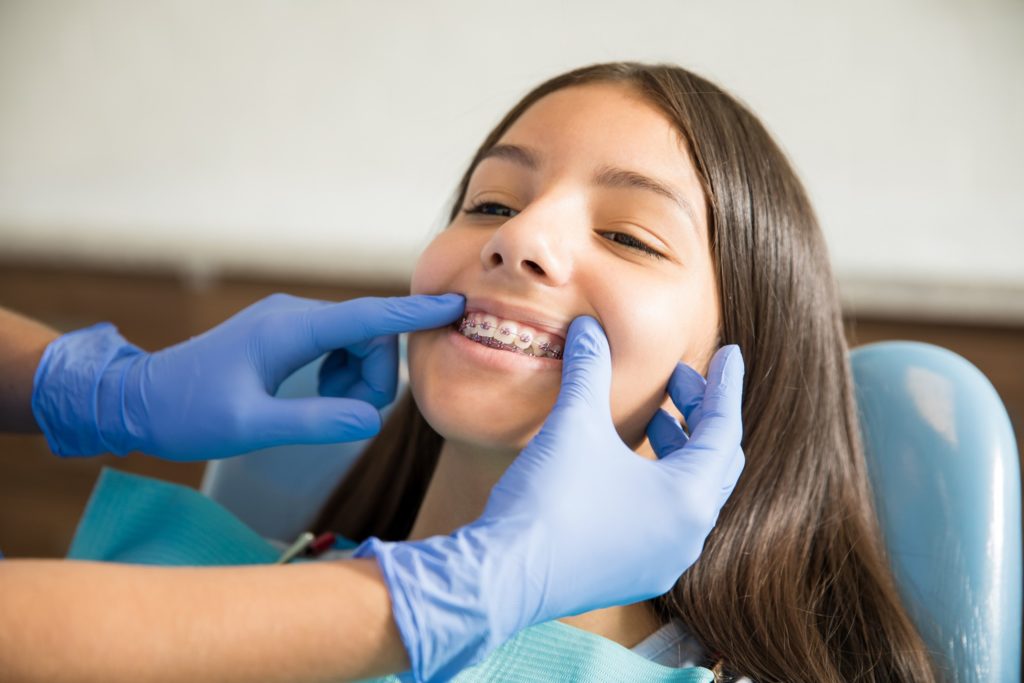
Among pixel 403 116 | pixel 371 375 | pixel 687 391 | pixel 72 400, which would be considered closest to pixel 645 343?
pixel 687 391

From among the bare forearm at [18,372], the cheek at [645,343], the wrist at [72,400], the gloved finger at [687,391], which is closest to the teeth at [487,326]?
the cheek at [645,343]

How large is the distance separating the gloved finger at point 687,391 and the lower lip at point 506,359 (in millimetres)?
149

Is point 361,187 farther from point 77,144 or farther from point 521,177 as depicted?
point 521,177

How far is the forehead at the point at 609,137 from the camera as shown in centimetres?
106

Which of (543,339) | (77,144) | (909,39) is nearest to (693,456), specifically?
(543,339)

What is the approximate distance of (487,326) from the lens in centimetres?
102

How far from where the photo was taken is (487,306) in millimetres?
1022

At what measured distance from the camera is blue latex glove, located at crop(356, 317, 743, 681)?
720 mm

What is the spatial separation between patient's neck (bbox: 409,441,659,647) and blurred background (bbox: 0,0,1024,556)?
114 centimetres

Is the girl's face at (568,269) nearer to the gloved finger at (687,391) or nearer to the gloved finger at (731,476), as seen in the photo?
the gloved finger at (687,391)

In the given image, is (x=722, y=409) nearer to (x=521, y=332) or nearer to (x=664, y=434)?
(x=664, y=434)

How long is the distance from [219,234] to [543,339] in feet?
5.40

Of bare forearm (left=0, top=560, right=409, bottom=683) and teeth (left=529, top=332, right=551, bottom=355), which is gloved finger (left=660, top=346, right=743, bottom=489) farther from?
bare forearm (left=0, top=560, right=409, bottom=683)

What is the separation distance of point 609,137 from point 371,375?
45cm
